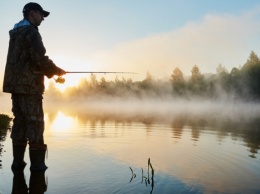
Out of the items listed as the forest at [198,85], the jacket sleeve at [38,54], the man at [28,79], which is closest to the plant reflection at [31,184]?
the man at [28,79]

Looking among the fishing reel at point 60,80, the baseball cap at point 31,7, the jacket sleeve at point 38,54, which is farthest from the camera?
the fishing reel at point 60,80

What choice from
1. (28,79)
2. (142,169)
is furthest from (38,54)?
(142,169)

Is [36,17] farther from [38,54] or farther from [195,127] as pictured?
[195,127]

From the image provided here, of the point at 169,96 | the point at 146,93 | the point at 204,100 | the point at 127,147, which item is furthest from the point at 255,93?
the point at 127,147

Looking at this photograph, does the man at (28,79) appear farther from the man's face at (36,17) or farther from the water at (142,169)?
the water at (142,169)

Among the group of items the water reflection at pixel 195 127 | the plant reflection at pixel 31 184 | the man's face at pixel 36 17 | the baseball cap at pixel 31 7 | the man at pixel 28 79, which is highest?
the baseball cap at pixel 31 7

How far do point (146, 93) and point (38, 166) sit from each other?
158801 mm

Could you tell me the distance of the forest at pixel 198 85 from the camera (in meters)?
104

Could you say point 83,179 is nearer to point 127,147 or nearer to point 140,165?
point 140,165

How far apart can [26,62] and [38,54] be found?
0.39m

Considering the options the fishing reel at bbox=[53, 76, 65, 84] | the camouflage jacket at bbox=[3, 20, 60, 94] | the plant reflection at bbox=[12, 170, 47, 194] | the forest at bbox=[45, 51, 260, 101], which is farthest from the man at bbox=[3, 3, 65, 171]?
the forest at bbox=[45, 51, 260, 101]

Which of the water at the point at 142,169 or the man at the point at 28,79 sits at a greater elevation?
the man at the point at 28,79

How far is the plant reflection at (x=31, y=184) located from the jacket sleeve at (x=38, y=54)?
254 centimetres

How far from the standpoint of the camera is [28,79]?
24.1 ft
